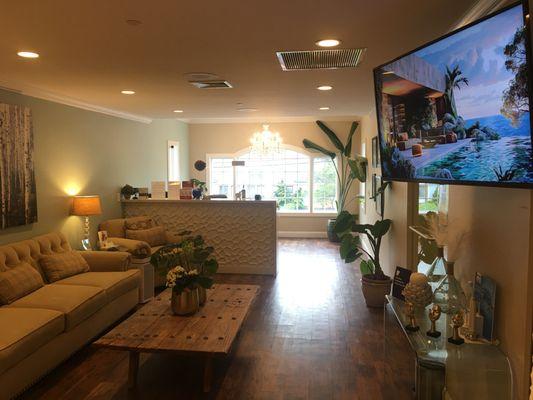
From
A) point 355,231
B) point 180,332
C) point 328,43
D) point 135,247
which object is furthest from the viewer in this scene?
point 135,247

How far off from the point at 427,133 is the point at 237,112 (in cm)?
469

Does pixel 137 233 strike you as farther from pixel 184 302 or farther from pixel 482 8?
pixel 482 8

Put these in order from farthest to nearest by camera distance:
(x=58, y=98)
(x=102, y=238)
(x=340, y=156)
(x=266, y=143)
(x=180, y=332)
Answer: (x=340, y=156) → (x=266, y=143) → (x=102, y=238) → (x=58, y=98) → (x=180, y=332)

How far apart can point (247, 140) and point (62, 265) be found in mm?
6071

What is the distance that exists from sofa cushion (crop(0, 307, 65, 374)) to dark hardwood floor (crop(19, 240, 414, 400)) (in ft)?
1.23

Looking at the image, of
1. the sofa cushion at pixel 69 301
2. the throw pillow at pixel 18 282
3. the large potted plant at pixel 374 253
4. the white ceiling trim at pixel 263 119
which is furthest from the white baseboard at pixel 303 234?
the throw pillow at pixel 18 282

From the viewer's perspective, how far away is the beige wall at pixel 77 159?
478cm

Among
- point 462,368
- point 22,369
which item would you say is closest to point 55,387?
point 22,369

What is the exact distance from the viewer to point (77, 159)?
5492mm

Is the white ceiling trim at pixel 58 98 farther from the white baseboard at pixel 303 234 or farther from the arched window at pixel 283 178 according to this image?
the white baseboard at pixel 303 234

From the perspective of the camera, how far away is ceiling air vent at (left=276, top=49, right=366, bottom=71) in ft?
10.3

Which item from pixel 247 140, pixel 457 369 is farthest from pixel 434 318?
pixel 247 140

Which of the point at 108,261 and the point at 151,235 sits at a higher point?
the point at 151,235

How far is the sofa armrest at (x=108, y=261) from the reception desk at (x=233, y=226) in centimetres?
189
